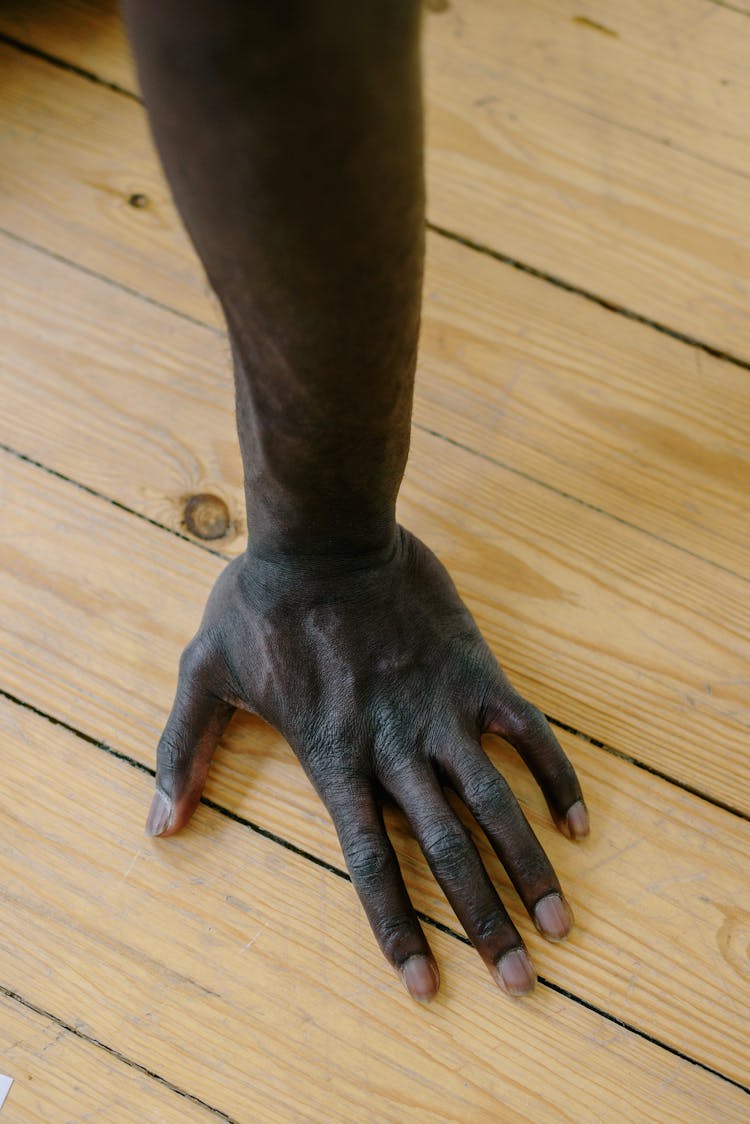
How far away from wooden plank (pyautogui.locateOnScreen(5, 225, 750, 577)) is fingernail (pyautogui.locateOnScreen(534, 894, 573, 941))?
0.36m

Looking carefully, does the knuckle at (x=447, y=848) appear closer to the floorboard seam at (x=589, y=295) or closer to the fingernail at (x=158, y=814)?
the fingernail at (x=158, y=814)

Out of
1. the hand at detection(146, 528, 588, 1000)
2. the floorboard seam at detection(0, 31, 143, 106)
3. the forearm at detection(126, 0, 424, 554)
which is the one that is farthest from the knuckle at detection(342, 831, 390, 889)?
the floorboard seam at detection(0, 31, 143, 106)

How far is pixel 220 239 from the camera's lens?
445mm

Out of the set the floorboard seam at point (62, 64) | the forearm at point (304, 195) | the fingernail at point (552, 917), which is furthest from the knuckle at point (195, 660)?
the floorboard seam at point (62, 64)

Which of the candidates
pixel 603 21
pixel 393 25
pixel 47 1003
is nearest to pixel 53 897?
pixel 47 1003

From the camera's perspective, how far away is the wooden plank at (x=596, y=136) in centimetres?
103

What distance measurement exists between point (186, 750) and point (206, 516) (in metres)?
0.23

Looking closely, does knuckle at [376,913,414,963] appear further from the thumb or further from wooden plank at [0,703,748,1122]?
the thumb

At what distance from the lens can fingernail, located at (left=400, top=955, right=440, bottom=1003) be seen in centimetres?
73

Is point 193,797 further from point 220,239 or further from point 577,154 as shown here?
point 577,154

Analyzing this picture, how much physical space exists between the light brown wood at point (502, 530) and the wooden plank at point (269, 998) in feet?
0.78

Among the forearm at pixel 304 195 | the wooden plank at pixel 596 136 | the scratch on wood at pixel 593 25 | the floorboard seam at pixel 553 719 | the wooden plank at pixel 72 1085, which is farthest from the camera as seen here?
the scratch on wood at pixel 593 25

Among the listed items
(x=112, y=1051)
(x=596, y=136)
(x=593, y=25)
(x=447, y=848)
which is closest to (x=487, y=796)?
(x=447, y=848)

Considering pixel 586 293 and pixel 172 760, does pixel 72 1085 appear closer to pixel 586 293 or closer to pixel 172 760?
pixel 172 760
